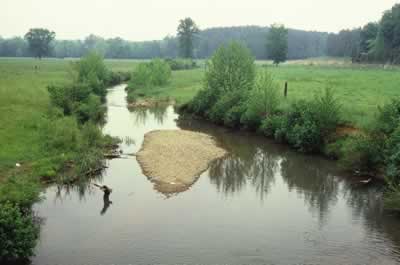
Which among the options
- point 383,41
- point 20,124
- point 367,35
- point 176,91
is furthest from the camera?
point 367,35

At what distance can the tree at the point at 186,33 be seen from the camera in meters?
138

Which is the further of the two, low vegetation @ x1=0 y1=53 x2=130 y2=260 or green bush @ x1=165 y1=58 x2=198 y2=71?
green bush @ x1=165 y1=58 x2=198 y2=71

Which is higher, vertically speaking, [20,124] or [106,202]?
[20,124]

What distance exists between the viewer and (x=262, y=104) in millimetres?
43156

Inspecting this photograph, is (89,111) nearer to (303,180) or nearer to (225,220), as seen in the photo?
(303,180)

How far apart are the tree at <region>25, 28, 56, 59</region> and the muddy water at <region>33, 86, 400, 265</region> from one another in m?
150

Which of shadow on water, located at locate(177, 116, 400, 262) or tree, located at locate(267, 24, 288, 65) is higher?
tree, located at locate(267, 24, 288, 65)

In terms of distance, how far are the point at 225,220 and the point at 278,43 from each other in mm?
108436

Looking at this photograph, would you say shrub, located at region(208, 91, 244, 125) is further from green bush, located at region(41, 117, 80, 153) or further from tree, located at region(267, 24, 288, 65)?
tree, located at region(267, 24, 288, 65)

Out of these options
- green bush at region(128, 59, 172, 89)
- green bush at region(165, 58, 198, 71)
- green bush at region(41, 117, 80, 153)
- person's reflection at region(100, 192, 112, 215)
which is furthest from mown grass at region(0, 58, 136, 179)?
green bush at region(165, 58, 198, 71)

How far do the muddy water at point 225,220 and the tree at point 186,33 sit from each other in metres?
113

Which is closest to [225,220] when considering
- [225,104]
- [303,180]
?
[303,180]

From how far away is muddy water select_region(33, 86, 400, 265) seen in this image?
17766 mm

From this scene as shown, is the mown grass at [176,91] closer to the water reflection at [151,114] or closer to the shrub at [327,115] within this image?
the water reflection at [151,114]
